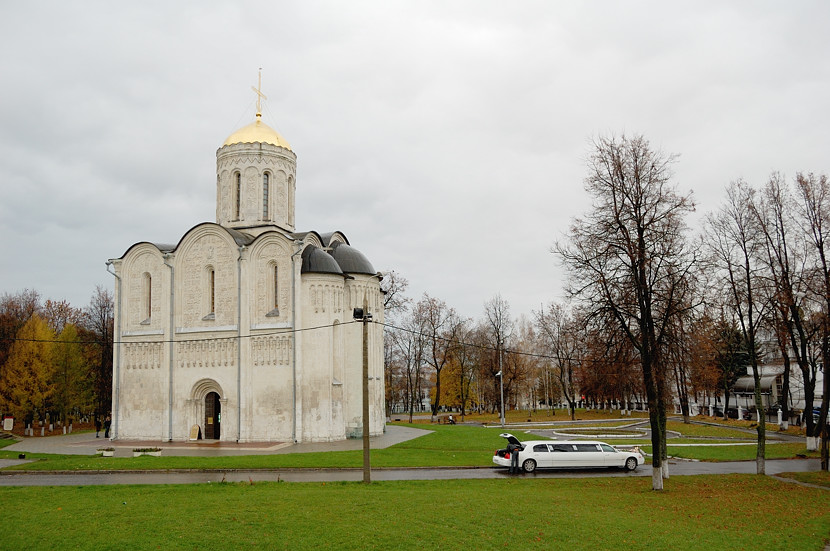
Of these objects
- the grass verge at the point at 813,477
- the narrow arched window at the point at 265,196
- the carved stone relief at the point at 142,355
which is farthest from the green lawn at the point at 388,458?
the narrow arched window at the point at 265,196

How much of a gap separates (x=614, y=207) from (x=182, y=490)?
15693 mm

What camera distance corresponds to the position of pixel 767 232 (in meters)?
25.0

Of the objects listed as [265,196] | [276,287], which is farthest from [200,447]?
[265,196]

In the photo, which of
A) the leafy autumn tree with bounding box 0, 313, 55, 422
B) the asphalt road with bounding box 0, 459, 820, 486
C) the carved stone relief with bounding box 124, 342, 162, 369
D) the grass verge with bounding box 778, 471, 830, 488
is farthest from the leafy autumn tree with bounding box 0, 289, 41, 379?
the grass verge with bounding box 778, 471, 830, 488

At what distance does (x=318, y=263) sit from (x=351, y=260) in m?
3.47

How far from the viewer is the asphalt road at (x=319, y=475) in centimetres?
2116

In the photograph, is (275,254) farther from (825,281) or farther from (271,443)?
(825,281)

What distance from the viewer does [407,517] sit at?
13320mm

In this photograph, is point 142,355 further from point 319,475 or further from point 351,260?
point 319,475

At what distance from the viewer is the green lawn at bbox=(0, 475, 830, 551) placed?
453 inches

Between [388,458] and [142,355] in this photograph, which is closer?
[388,458]

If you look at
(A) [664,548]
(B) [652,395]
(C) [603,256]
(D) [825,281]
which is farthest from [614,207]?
(A) [664,548]

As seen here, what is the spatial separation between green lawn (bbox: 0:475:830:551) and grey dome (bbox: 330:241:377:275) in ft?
71.6

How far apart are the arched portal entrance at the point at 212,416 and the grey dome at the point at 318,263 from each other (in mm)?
9657
